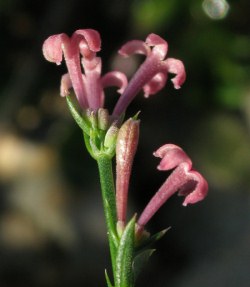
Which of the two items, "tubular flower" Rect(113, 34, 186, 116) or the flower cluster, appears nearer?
the flower cluster

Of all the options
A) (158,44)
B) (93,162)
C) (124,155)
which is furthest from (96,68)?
(93,162)

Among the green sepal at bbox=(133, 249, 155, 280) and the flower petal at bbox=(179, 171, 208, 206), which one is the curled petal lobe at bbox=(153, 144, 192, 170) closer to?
the flower petal at bbox=(179, 171, 208, 206)

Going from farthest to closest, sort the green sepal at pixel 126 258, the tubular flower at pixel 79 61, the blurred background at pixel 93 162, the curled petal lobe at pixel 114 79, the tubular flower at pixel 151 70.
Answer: the blurred background at pixel 93 162 < the curled petal lobe at pixel 114 79 < the tubular flower at pixel 151 70 < the tubular flower at pixel 79 61 < the green sepal at pixel 126 258

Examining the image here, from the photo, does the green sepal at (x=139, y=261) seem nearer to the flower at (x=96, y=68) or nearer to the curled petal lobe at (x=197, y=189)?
the curled petal lobe at (x=197, y=189)

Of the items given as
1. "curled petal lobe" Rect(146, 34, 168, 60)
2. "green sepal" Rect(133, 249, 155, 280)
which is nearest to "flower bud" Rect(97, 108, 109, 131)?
"curled petal lobe" Rect(146, 34, 168, 60)

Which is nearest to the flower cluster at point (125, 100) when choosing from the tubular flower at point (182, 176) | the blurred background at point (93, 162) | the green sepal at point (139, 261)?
the tubular flower at point (182, 176)

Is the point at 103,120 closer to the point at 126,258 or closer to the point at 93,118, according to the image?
the point at 93,118
